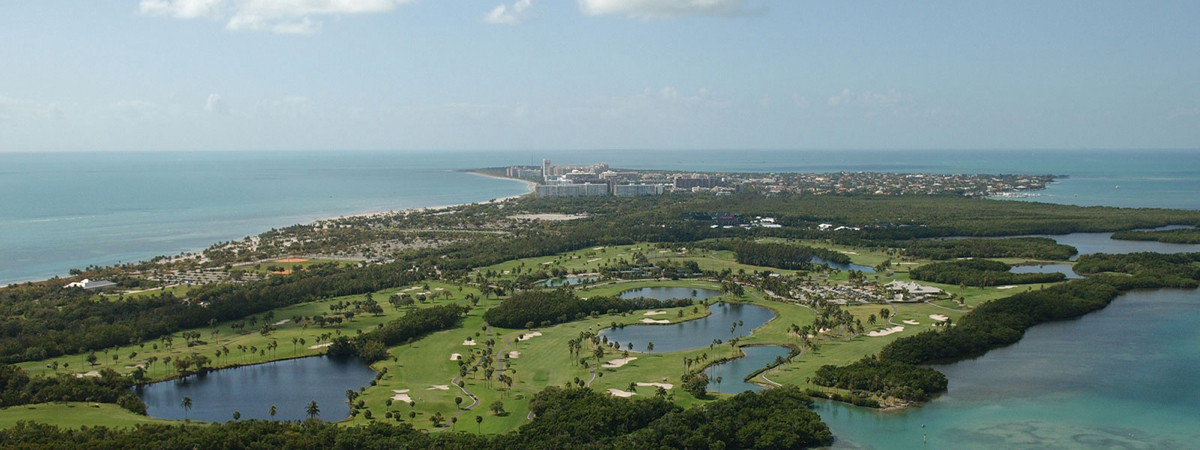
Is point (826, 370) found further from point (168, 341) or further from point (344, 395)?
point (168, 341)

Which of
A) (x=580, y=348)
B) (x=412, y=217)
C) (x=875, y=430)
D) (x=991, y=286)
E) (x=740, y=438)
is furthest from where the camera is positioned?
(x=412, y=217)

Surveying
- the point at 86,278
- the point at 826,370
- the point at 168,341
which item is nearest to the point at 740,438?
the point at 826,370

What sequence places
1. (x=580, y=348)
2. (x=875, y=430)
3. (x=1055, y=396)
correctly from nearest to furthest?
(x=875, y=430), (x=1055, y=396), (x=580, y=348)

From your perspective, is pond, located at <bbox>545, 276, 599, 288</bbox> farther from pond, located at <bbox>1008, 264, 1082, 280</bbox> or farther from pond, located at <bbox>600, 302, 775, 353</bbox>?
pond, located at <bbox>1008, 264, 1082, 280</bbox>

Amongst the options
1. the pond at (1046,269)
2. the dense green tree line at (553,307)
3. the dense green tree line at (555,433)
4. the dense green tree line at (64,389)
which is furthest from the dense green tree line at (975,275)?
the dense green tree line at (64,389)

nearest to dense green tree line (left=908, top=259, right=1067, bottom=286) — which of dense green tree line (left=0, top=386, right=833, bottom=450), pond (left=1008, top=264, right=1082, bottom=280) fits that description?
pond (left=1008, top=264, right=1082, bottom=280)
